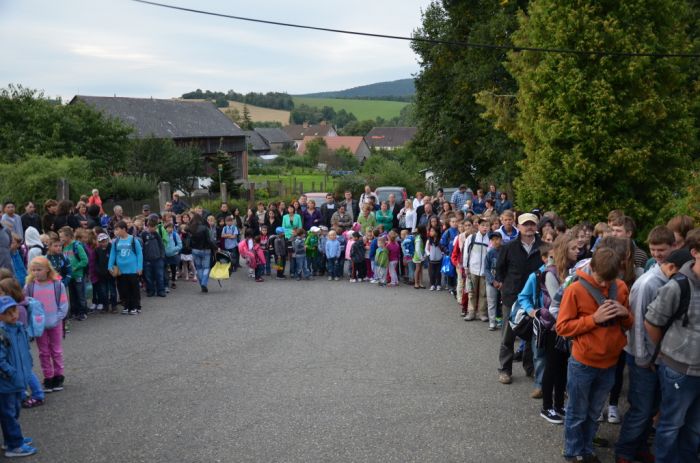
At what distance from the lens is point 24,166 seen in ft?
74.4

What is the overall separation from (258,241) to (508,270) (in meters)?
10.0

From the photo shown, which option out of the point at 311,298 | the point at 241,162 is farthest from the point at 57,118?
the point at 241,162

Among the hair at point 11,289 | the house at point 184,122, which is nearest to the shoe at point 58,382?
the hair at point 11,289

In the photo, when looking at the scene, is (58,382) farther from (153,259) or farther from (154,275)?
(154,275)

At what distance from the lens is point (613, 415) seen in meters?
7.06

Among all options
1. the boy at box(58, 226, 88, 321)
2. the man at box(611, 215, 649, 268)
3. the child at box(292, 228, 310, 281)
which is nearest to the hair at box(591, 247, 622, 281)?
the man at box(611, 215, 649, 268)

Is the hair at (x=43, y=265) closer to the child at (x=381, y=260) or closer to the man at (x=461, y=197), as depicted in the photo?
the child at (x=381, y=260)

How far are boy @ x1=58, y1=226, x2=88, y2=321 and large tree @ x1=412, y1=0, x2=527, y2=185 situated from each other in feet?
63.0

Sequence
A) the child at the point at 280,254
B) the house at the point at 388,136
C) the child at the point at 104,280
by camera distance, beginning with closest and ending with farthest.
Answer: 1. the child at the point at 104,280
2. the child at the point at 280,254
3. the house at the point at 388,136

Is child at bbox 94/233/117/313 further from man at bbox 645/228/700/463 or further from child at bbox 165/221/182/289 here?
man at bbox 645/228/700/463

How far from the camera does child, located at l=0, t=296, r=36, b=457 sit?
623 centimetres

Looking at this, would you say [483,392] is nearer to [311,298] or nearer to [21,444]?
[21,444]

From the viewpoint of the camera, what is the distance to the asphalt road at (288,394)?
6.37 metres

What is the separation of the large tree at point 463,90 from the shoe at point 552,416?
2094 centimetres
